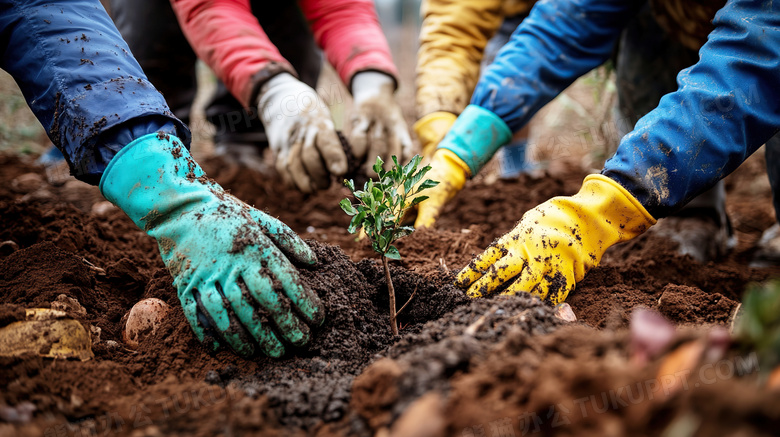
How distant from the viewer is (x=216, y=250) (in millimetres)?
1248

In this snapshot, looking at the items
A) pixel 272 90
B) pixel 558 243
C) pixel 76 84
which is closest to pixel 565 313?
pixel 558 243

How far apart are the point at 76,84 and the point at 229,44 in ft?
3.33

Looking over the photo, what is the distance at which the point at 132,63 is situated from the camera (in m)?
1.52

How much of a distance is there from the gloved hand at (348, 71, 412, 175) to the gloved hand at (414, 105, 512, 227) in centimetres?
33

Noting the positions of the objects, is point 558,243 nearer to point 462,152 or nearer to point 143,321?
point 462,152

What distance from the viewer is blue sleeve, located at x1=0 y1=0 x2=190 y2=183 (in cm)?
134

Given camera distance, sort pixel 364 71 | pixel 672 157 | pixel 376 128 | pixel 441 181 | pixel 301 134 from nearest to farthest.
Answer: pixel 672 157 → pixel 441 181 → pixel 301 134 → pixel 376 128 → pixel 364 71

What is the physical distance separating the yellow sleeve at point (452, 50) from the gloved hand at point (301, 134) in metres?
0.64

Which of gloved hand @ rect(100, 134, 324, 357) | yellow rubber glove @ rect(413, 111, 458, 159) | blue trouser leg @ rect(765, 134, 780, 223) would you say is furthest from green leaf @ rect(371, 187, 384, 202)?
blue trouser leg @ rect(765, 134, 780, 223)

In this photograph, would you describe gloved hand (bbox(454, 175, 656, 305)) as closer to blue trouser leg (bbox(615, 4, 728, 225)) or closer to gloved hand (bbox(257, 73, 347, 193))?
gloved hand (bbox(257, 73, 347, 193))

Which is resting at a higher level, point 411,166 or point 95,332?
point 411,166

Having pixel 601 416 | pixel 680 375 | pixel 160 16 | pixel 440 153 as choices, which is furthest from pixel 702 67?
pixel 160 16

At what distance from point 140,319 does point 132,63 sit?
845 millimetres

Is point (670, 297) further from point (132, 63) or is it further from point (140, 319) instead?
point (132, 63)
